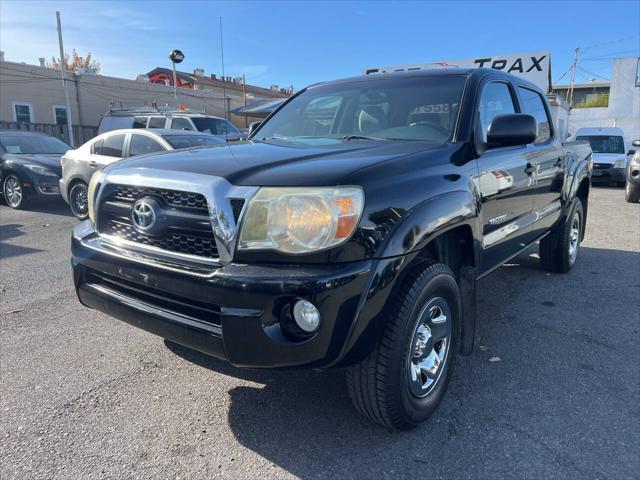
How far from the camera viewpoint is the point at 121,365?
321 centimetres

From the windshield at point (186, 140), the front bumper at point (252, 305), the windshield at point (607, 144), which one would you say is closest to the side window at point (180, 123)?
the windshield at point (186, 140)

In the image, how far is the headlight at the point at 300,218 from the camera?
6.67 ft

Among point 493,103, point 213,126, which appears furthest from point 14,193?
point 493,103

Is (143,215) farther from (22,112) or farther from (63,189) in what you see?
(22,112)

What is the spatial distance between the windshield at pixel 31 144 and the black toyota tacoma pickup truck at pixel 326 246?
8.98 m

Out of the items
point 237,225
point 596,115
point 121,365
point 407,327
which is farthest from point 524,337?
point 596,115

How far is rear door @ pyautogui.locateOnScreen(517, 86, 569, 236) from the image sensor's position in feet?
13.1

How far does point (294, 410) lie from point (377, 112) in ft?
6.53

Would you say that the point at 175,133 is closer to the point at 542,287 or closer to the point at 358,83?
the point at 358,83

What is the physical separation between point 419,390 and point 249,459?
34.6 inches

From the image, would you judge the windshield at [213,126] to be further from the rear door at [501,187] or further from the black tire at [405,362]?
the black tire at [405,362]

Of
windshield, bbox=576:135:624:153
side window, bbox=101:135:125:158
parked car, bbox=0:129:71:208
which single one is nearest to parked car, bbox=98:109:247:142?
parked car, bbox=0:129:71:208

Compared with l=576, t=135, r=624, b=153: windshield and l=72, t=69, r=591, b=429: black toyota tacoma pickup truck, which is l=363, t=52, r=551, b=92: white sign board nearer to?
l=576, t=135, r=624, b=153: windshield

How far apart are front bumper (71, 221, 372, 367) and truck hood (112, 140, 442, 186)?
15.2 inches
